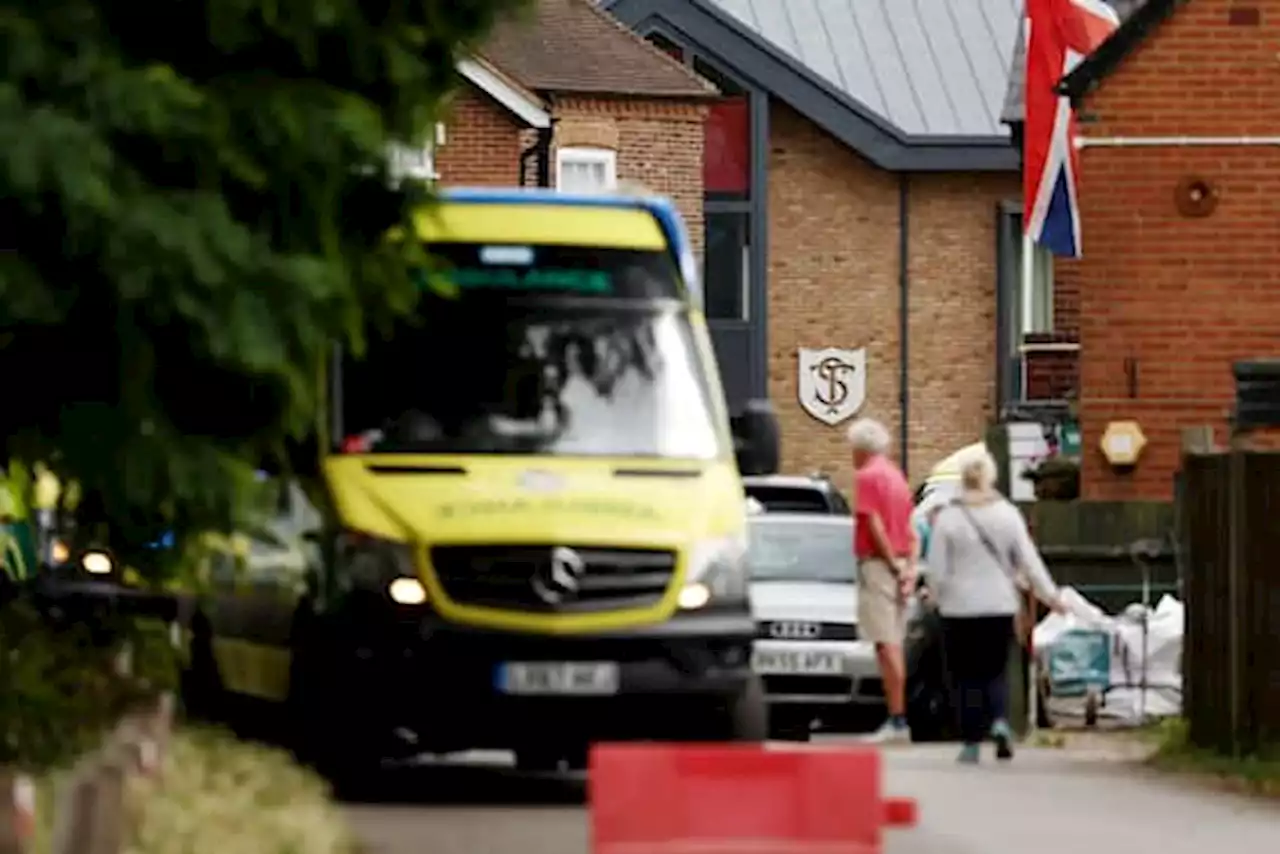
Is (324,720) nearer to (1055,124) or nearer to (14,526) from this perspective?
(14,526)

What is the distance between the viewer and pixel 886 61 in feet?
187

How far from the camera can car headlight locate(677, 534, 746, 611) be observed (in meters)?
16.0

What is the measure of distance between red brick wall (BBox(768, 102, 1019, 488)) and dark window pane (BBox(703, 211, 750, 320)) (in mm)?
418

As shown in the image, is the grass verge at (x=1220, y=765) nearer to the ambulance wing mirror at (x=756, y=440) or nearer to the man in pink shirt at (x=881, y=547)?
the man in pink shirt at (x=881, y=547)

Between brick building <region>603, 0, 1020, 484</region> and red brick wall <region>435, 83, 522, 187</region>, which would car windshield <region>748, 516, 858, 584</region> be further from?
brick building <region>603, 0, 1020, 484</region>

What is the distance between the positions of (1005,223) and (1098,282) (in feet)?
87.2

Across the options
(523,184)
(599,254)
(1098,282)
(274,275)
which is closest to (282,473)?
(274,275)

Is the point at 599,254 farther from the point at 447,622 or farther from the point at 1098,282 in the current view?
the point at 1098,282

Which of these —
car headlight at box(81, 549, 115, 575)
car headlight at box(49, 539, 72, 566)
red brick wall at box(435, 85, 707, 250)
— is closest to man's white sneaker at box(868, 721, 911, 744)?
car headlight at box(49, 539, 72, 566)

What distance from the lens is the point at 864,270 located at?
54438mm

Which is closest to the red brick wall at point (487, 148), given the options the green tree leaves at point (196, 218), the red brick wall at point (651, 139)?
the red brick wall at point (651, 139)

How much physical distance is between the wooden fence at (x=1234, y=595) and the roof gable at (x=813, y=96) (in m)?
33.9

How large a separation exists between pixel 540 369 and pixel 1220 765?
15.0ft

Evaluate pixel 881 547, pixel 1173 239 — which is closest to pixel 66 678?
pixel 881 547
